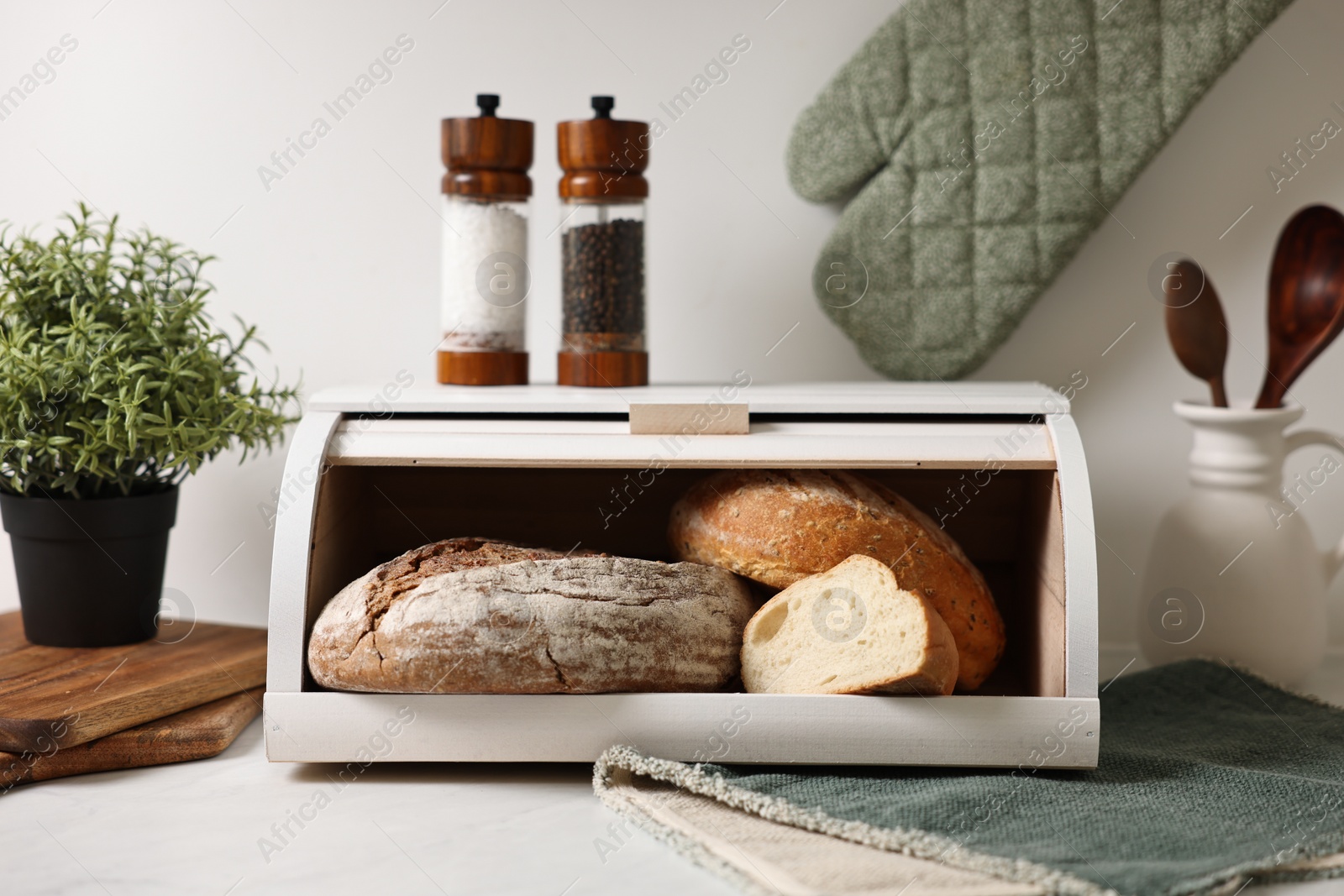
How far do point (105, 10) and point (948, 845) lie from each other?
4.60ft

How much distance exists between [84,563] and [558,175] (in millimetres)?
712

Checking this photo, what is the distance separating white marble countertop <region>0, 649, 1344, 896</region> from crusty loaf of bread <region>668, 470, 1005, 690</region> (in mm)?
250

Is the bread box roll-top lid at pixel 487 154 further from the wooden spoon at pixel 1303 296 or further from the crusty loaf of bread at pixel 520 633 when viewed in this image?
the wooden spoon at pixel 1303 296

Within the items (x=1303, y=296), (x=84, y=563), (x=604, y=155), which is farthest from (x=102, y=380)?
(x=1303, y=296)

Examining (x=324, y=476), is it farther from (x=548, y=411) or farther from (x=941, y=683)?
(x=941, y=683)

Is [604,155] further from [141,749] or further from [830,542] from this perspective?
[141,749]

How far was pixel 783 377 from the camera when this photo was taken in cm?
137

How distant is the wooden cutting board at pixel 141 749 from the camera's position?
0.92 m

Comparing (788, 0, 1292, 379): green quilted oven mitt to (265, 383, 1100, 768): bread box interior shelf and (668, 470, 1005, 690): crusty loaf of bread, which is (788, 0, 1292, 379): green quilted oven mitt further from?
(668, 470, 1005, 690): crusty loaf of bread

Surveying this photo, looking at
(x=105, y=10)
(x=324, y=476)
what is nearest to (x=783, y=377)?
(x=324, y=476)

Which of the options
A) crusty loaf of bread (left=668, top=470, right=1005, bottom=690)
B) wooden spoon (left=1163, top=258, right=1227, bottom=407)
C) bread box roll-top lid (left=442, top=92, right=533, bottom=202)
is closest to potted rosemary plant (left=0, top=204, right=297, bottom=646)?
bread box roll-top lid (left=442, top=92, right=533, bottom=202)

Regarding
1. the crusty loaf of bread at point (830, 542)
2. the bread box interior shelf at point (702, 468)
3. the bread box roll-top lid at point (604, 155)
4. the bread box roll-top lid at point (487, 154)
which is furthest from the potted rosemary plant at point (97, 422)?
the crusty loaf of bread at point (830, 542)

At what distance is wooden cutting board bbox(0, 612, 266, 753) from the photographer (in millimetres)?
925

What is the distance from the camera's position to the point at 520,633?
0.88 m
